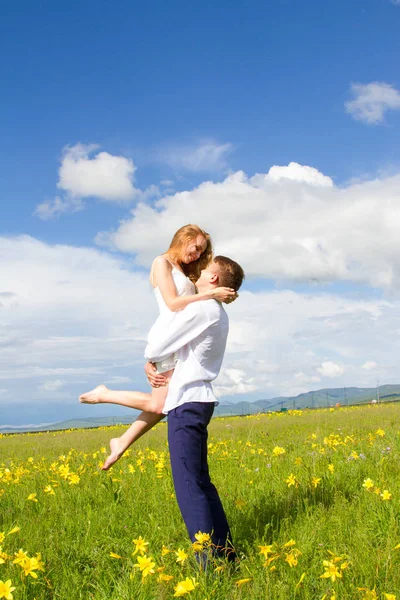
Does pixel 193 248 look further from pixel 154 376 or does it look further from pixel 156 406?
pixel 156 406

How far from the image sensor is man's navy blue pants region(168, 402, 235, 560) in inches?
170

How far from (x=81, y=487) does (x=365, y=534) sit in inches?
156

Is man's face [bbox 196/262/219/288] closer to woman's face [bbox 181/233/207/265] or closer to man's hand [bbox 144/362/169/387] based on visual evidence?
woman's face [bbox 181/233/207/265]

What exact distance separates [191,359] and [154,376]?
1.53ft

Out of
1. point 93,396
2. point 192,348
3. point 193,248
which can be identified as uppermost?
point 193,248

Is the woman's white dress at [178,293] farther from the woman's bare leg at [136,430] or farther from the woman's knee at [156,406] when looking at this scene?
the woman's bare leg at [136,430]

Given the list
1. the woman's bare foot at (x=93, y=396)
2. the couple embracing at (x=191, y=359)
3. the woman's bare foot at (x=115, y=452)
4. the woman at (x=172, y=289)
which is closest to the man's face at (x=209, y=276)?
the couple embracing at (x=191, y=359)

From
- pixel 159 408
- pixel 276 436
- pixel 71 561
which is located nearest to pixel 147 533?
pixel 71 561

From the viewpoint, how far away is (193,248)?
496 cm

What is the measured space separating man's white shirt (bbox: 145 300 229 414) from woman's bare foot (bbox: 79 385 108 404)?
1350 millimetres

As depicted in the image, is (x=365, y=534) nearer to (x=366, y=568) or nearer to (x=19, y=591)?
(x=366, y=568)

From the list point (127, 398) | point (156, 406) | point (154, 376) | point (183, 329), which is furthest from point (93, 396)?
point (183, 329)

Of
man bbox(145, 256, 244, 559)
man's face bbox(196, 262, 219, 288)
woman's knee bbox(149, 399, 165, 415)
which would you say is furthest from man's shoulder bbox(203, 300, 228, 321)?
woman's knee bbox(149, 399, 165, 415)

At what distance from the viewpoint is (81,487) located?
7.45 meters
